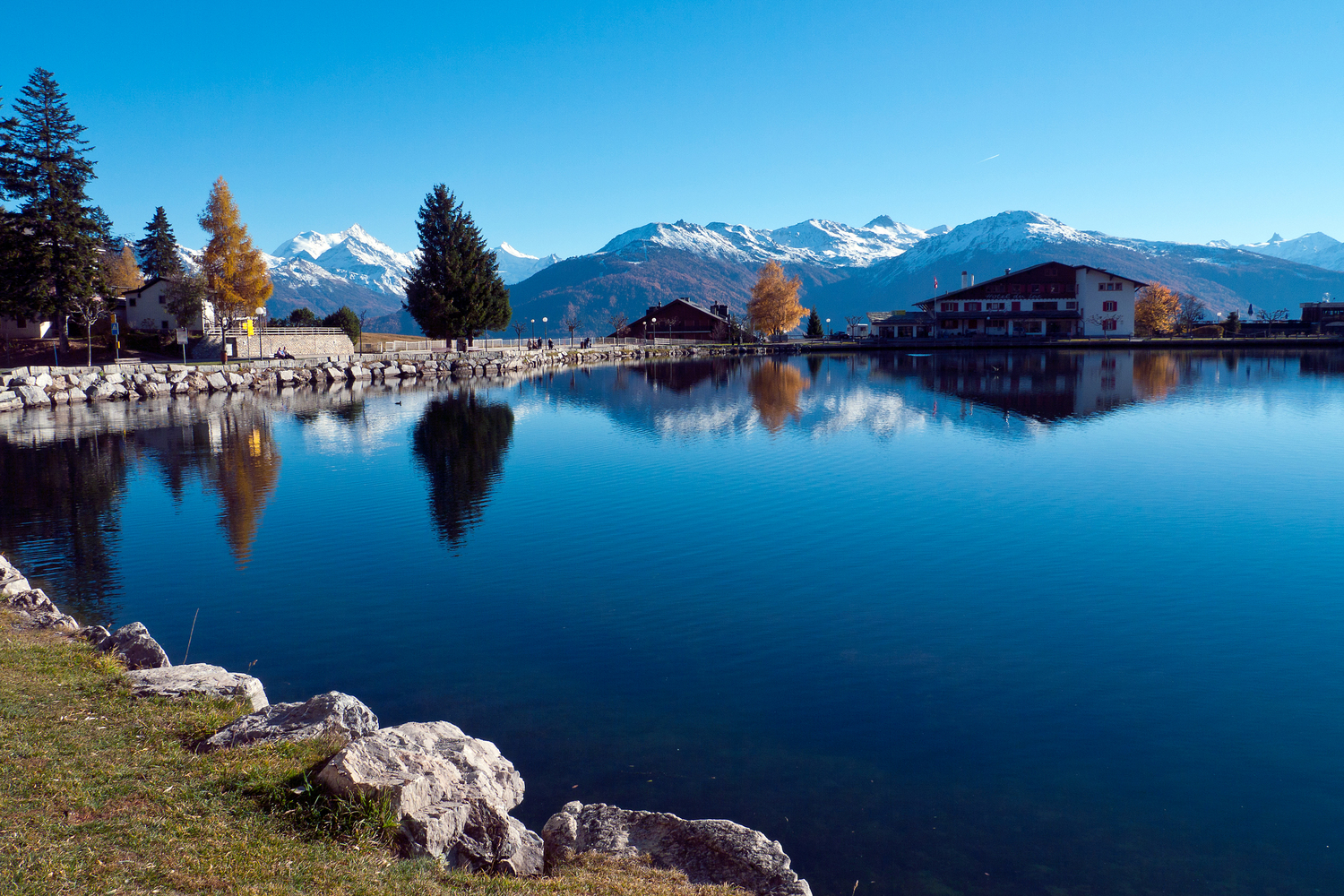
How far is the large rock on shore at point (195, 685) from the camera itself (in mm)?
8383

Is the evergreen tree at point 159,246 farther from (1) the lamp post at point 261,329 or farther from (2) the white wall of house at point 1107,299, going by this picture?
(2) the white wall of house at point 1107,299

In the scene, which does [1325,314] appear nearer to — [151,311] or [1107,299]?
[1107,299]

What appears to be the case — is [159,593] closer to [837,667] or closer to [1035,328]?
[837,667]

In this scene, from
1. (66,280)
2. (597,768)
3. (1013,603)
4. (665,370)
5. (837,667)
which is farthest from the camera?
(665,370)

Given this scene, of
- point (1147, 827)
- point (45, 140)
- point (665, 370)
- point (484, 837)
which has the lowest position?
point (1147, 827)

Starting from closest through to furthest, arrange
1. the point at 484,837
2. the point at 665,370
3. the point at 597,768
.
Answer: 1. the point at 484,837
2. the point at 597,768
3. the point at 665,370

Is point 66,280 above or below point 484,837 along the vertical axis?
above

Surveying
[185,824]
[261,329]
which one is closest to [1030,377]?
[185,824]

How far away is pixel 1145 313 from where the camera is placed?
11556cm

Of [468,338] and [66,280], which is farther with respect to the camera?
[468,338]

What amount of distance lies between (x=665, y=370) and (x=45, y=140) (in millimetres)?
51120

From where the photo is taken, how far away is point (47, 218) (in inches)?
2196

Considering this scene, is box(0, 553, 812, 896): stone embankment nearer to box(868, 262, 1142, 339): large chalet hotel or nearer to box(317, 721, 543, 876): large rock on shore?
box(317, 721, 543, 876): large rock on shore

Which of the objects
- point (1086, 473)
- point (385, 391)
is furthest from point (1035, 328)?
point (1086, 473)
